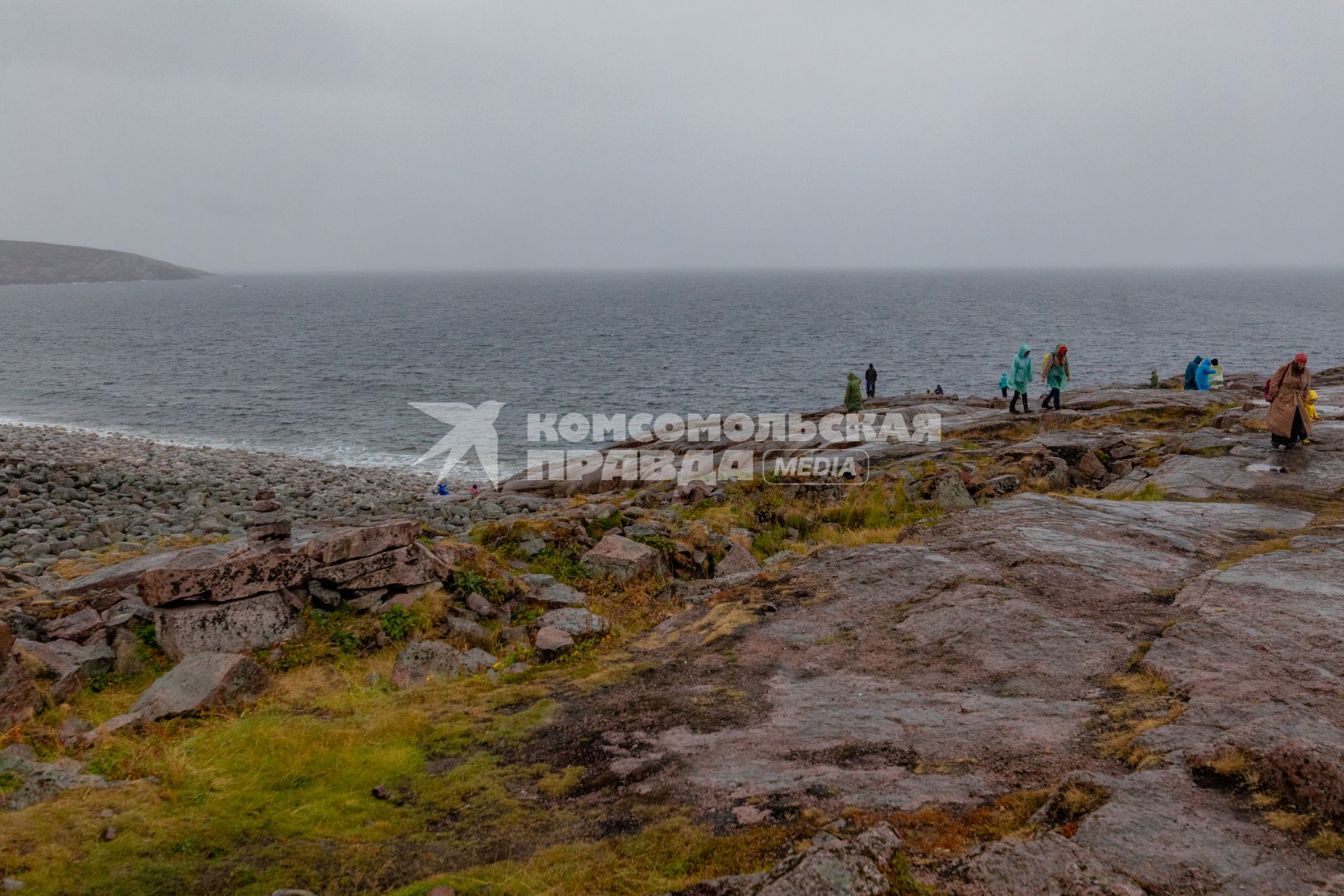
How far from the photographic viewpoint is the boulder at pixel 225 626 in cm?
976

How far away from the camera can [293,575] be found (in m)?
10.6

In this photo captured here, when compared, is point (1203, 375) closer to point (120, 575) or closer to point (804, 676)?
point (804, 676)

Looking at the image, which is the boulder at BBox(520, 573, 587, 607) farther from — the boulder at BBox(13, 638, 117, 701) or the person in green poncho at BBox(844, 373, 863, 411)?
the person in green poncho at BBox(844, 373, 863, 411)

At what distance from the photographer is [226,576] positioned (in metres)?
10.1

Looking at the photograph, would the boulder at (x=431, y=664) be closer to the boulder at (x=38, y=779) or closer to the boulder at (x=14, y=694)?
the boulder at (x=38, y=779)

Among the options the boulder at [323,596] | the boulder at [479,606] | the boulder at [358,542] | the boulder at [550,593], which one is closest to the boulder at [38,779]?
the boulder at [323,596]

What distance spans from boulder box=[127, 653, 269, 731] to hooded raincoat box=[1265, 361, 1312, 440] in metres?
18.9

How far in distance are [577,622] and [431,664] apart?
1.99 metres

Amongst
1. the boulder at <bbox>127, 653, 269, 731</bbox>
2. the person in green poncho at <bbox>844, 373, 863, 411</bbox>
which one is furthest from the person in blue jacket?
the boulder at <bbox>127, 653, 269, 731</bbox>

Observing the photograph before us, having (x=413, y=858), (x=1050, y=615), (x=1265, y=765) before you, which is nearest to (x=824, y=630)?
(x=1050, y=615)

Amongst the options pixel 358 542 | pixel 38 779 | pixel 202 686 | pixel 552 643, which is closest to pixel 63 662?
pixel 202 686

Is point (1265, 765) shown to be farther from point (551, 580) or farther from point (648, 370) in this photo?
point (648, 370)

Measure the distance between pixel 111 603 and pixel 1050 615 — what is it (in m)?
12.7

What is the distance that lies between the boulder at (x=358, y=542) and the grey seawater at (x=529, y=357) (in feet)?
96.0
